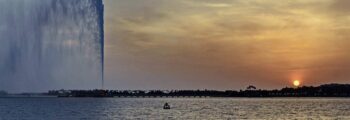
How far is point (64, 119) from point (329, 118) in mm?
38133

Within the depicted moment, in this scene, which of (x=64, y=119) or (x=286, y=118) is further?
(x=286, y=118)

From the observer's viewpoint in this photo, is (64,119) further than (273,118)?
No

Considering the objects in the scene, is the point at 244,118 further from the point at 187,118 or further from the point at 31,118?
the point at 31,118

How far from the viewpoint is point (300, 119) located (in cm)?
7850

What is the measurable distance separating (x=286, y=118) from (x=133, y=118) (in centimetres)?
2246

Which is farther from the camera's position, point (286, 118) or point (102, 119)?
point (286, 118)

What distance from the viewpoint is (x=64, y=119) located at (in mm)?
74812

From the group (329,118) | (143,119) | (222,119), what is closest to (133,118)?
(143,119)

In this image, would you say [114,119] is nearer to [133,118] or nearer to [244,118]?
[133,118]

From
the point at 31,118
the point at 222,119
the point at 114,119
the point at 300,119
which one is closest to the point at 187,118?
the point at 222,119

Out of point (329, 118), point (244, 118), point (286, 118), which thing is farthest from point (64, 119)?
point (329, 118)

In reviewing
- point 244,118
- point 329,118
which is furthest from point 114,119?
point 329,118

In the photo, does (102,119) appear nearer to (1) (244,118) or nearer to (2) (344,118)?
(1) (244,118)

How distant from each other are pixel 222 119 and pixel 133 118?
41.7 feet
